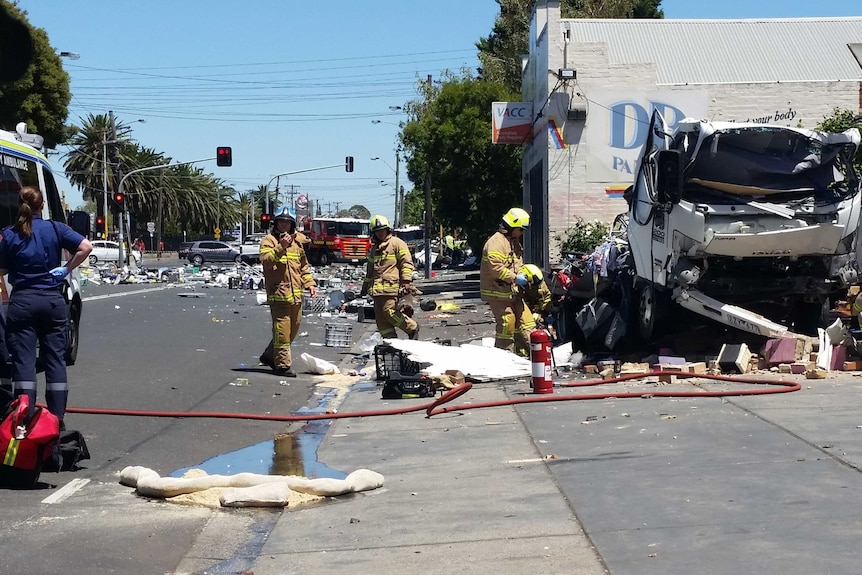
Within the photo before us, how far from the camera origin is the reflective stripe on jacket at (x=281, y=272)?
12.8 m

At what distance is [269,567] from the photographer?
17.5 ft

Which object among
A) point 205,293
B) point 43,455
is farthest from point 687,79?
point 43,455

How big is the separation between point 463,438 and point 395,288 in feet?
15.3

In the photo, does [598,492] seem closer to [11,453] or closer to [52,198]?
[11,453]

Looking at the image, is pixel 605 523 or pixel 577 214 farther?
Answer: pixel 577 214

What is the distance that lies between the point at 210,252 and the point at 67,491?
215ft

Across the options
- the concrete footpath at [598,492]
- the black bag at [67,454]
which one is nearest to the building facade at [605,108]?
the concrete footpath at [598,492]

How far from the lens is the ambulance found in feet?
37.0

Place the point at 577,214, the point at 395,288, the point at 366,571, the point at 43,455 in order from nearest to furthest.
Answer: the point at 366,571 < the point at 43,455 < the point at 395,288 < the point at 577,214

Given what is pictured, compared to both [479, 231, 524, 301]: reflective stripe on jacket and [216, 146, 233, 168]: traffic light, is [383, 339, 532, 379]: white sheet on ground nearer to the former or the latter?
[479, 231, 524, 301]: reflective stripe on jacket

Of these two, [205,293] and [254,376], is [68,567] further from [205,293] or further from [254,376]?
[205,293]

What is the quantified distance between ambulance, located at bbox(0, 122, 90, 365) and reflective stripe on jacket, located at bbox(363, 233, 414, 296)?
3250 mm

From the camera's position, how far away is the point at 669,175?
39.7ft

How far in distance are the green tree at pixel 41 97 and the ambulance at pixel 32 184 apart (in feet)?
95.0
